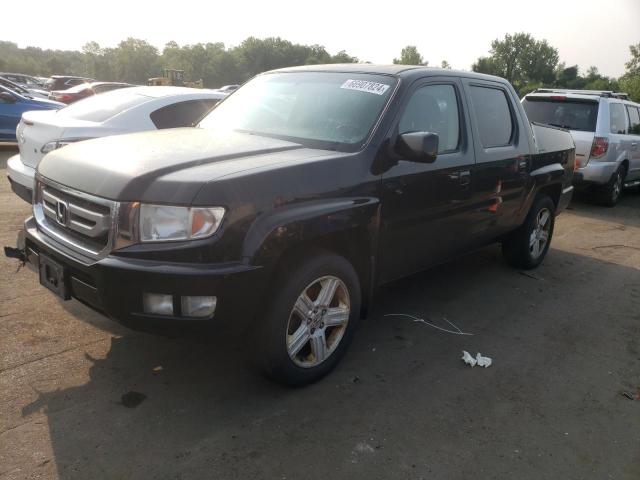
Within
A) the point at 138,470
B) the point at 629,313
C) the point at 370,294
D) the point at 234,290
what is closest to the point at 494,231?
the point at 629,313

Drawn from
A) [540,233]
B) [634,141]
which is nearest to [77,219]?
[540,233]

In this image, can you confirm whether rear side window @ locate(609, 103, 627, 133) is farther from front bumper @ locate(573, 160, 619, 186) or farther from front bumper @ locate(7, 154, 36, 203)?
front bumper @ locate(7, 154, 36, 203)

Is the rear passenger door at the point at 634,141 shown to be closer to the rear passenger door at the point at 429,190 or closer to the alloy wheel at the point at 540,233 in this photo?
the alloy wheel at the point at 540,233

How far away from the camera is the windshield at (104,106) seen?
5.97 metres

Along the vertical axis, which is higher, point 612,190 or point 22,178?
point 22,178

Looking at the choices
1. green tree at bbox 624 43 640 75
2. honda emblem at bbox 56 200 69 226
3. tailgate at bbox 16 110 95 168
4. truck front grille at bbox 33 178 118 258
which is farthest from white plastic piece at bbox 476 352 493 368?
green tree at bbox 624 43 640 75

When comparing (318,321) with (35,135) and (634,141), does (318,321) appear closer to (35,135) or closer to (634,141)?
(35,135)

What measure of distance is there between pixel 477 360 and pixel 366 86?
201 cm

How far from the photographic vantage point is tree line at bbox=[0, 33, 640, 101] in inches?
3684

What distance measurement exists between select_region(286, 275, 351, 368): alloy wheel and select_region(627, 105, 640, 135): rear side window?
29.6ft

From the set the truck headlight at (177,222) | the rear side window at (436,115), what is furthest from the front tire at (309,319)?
the rear side window at (436,115)

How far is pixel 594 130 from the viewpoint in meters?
9.02

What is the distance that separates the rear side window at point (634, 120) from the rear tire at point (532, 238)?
5.60 metres

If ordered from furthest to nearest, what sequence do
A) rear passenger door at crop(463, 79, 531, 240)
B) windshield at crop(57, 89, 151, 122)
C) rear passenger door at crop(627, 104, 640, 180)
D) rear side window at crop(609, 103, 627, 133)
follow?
rear passenger door at crop(627, 104, 640, 180)
rear side window at crop(609, 103, 627, 133)
windshield at crop(57, 89, 151, 122)
rear passenger door at crop(463, 79, 531, 240)
